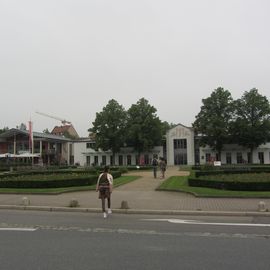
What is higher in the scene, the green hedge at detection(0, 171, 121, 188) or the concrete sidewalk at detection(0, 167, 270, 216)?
the green hedge at detection(0, 171, 121, 188)

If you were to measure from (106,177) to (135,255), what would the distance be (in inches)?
300

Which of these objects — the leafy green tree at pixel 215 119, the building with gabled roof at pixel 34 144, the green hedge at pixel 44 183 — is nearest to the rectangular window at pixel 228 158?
the leafy green tree at pixel 215 119

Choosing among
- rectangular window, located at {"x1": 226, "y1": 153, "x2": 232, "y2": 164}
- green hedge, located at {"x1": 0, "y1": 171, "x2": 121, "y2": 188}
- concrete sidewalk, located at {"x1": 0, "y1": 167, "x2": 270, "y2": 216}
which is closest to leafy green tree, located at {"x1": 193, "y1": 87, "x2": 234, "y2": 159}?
rectangular window, located at {"x1": 226, "y1": 153, "x2": 232, "y2": 164}

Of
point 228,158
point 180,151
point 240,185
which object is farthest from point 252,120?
point 240,185

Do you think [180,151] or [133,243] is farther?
[180,151]

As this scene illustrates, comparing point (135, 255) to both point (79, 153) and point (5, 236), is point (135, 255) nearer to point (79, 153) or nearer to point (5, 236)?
point (5, 236)

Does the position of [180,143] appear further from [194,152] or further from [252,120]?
[252,120]

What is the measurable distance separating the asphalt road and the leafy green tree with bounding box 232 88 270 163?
62953mm

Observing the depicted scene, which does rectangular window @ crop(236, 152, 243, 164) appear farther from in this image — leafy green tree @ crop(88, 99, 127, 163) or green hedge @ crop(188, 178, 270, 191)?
green hedge @ crop(188, 178, 270, 191)

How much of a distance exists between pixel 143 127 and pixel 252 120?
19.8 metres

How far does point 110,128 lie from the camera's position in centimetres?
8050

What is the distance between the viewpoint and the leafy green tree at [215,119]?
248 ft

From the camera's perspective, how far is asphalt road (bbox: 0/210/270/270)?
24.5 ft

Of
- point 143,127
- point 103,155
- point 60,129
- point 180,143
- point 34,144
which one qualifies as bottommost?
point 103,155
